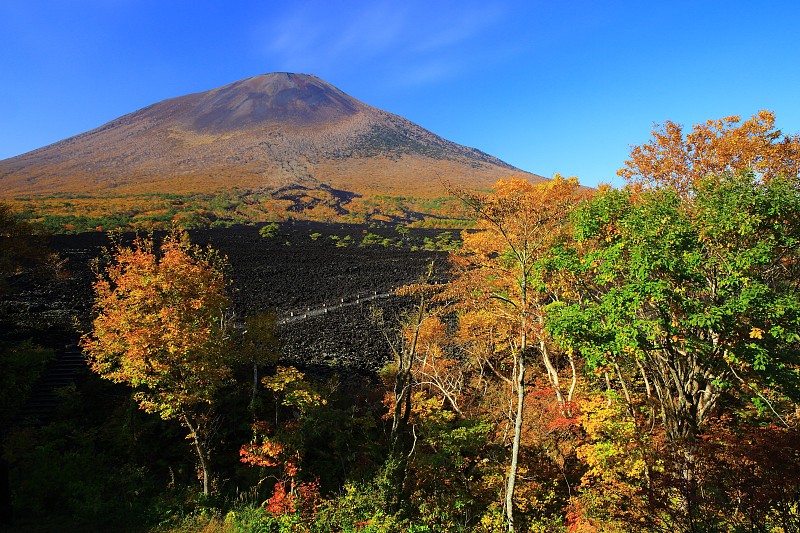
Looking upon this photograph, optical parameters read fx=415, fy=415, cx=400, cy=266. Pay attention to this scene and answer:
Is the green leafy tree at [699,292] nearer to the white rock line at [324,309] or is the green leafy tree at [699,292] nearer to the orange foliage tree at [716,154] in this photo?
the orange foliage tree at [716,154]

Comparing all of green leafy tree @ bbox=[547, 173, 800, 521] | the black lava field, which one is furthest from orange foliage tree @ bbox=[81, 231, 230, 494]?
the black lava field

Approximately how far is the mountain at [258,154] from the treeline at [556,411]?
88669 mm

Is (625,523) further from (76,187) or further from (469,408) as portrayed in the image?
(76,187)

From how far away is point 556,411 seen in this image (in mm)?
13984

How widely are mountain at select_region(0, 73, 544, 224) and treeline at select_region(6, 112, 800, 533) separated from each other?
291ft

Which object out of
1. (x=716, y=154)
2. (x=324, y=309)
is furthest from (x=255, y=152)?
(x=716, y=154)

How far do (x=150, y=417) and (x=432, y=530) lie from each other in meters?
11.1

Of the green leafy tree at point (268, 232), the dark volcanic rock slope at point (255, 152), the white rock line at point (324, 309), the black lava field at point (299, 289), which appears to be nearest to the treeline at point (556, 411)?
the black lava field at point (299, 289)

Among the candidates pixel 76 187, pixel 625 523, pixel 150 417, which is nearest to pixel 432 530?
pixel 625 523

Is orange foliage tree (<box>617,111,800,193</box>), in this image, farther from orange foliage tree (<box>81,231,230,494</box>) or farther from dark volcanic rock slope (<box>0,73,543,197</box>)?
dark volcanic rock slope (<box>0,73,543,197</box>)

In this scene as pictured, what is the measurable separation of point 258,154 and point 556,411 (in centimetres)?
13999

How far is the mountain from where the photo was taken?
11044cm

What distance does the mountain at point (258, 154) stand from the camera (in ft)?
362

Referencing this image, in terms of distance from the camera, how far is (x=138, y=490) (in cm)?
1177
